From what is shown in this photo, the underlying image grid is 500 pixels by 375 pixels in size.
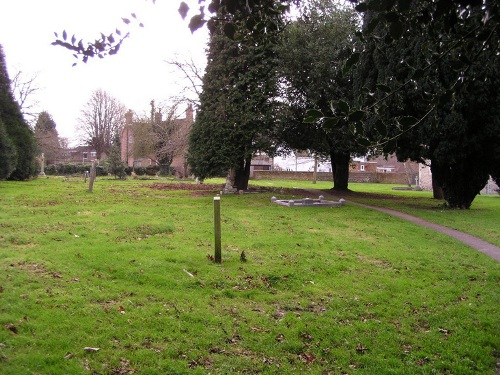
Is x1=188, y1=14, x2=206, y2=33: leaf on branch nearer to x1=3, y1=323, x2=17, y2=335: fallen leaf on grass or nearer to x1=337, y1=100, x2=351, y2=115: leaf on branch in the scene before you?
x1=337, y1=100, x2=351, y2=115: leaf on branch

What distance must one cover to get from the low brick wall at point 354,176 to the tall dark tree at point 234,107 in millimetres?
36443

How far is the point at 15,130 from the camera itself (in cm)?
2706

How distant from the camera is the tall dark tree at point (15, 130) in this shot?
26344mm

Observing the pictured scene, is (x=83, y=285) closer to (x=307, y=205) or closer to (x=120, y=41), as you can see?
(x=120, y=41)

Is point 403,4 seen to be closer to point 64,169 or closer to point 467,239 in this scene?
point 467,239

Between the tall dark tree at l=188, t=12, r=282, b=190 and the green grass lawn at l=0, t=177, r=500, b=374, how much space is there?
12075 millimetres

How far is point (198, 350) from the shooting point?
14.7 feet

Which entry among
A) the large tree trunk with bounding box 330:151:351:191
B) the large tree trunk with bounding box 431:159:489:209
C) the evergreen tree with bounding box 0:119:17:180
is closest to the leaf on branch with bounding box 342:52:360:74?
the large tree trunk with bounding box 431:159:489:209

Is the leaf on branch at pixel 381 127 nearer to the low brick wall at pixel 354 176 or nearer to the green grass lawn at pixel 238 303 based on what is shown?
the green grass lawn at pixel 238 303

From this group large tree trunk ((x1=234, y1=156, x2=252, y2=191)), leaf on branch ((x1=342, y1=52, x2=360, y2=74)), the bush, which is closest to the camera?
leaf on branch ((x1=342, y1=52, x2=360, y2=74))

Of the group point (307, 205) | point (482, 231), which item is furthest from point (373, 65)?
point (482, 231)

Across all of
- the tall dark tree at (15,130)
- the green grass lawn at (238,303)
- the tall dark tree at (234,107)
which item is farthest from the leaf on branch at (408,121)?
the tall dark tree at (15,130)

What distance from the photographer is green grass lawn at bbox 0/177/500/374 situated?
4.33m

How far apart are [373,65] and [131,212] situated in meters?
12.3
